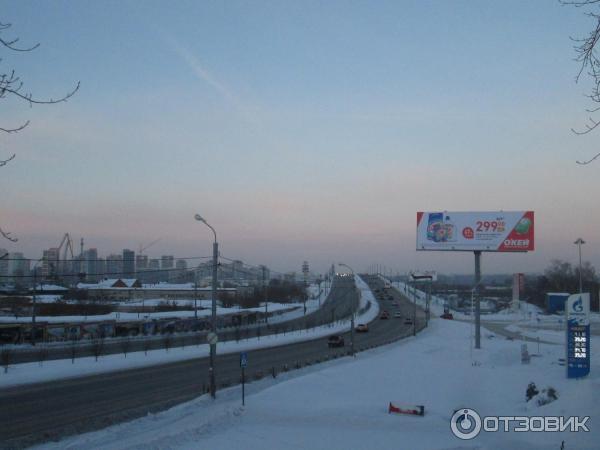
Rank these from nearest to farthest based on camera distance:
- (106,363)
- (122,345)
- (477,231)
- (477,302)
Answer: (106,363)
(122,345)
(477,302)
(477,231)

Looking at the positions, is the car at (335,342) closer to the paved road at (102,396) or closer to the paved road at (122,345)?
the paved road at (122,345)

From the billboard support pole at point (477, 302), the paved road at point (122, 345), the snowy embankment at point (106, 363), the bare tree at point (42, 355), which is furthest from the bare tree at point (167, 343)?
the billboard support pole at point (477, 302)

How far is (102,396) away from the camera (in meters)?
21.5

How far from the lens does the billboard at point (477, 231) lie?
1769 inches

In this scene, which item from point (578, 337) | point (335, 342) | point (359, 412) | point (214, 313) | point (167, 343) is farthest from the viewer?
point (335, 342)

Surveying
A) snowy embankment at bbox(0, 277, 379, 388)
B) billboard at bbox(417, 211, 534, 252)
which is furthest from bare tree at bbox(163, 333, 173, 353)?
billboard at bbox(417, 211, 534, 252)

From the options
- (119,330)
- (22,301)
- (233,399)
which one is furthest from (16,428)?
(22,301)

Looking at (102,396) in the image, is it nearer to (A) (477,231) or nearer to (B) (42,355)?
(B) (42,355)

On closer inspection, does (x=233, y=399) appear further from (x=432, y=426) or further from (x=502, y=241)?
(x=502, y=241)

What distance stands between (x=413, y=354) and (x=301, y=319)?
144 feet

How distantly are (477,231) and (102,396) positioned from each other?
32852 millimetres

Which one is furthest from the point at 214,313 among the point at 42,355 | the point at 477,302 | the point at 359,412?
the point at 477,302

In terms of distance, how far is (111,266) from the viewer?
592ft

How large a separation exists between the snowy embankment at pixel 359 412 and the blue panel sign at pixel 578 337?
0.90m
